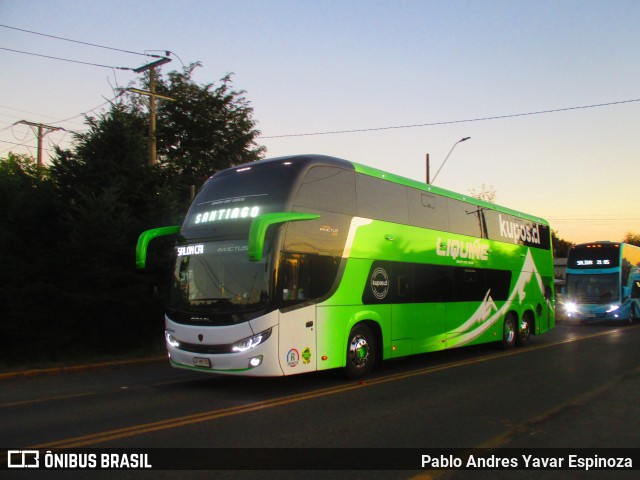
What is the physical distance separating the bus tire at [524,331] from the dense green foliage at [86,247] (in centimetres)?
991

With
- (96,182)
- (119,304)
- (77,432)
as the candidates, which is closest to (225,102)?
(96,182)

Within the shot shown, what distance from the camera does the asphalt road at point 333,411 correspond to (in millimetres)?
6172

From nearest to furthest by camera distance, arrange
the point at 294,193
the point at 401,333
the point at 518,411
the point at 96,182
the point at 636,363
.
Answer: the point at 518,411, the point at 294,193, the point at 401,333, the point at 636,363, the point at 96,182

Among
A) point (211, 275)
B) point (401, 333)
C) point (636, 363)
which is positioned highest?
point (211, 275)

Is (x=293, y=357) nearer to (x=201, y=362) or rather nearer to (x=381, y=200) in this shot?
(x=201, y=362)

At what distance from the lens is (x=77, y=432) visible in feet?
21.7

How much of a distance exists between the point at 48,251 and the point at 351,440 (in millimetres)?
9945

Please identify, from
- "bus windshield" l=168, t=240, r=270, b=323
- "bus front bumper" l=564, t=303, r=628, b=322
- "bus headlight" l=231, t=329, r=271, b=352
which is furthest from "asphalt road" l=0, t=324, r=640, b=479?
"bus front bumper" l=564, t=303, r=628, b=322

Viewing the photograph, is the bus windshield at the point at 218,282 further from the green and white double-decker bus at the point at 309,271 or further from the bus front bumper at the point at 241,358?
the bus front bumper at the point at 241,358

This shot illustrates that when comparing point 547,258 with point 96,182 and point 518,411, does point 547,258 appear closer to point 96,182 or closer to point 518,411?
point 518,411

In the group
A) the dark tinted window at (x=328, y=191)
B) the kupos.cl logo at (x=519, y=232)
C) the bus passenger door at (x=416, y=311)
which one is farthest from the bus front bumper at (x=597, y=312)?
the dark tinted window at (x=328, y=191)

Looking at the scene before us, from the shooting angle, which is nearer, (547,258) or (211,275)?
(211,275)

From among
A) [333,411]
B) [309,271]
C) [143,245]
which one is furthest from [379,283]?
[143,245]

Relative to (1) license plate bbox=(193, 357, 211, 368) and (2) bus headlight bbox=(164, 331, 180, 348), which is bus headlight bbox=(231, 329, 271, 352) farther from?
(2) bus headlight bbox=(164, 331, 180, 348)
